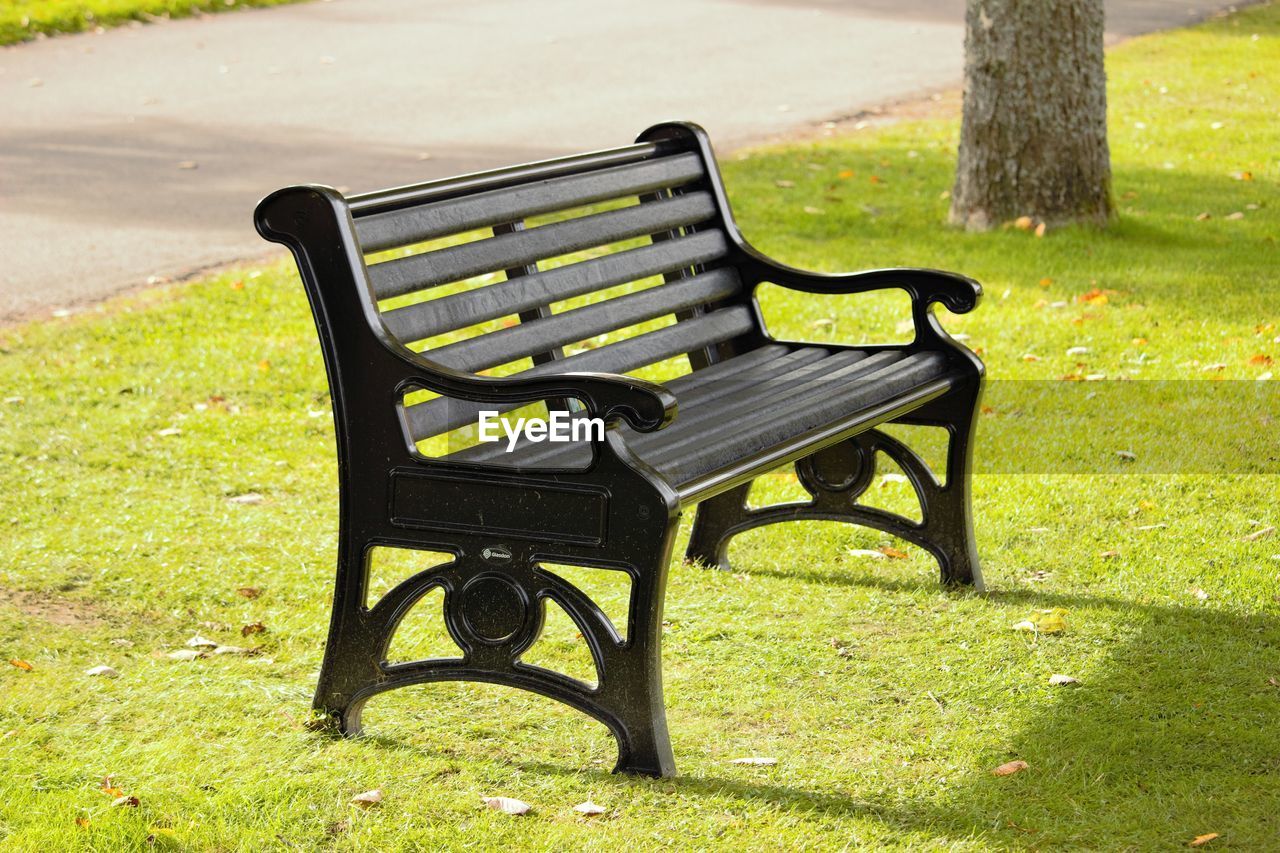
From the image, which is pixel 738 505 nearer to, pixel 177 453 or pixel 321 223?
pixel 321 223

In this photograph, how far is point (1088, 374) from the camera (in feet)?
21.4

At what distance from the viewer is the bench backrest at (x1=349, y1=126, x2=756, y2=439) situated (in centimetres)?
369

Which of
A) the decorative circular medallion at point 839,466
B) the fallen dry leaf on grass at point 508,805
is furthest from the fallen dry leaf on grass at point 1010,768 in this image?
the decorative circular medallion at point 839,466

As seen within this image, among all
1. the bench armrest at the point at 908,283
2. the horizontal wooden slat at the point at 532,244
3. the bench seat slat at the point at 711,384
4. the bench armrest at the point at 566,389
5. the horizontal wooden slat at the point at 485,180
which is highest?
the horizontal wooden slat at the point at 485,180

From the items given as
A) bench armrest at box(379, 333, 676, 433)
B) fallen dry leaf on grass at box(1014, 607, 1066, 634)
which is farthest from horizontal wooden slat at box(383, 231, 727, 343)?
fallen dry leaf on grass at box(1014, 607, 1066, 634)

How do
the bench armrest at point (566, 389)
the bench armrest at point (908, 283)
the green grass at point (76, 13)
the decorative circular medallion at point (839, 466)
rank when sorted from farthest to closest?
the green grass at point (76, 13)
the decorative circular medallion at point (839, 466)
the bench armrest at point (908, 283)
the bench armrest at point (566, 389)

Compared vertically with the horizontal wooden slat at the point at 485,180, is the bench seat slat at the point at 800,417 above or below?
below

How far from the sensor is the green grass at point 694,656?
130 inches

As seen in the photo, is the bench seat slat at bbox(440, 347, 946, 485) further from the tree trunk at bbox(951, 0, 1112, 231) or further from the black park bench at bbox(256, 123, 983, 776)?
the tree trunk at bbox(951, 0, 1112, 231)

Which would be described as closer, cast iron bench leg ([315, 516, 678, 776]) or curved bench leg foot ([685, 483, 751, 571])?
cast iron bench leg ([315, 516, 678, 776])

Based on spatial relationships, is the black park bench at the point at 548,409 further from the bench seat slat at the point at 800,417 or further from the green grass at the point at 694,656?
the green grass at the point at 694,656

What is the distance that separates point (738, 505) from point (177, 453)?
2.10 m

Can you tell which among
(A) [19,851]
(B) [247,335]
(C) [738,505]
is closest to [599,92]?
(B) [247,335]

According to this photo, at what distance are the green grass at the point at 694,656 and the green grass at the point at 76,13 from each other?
878cm
